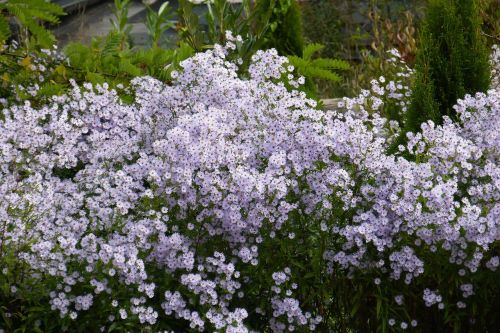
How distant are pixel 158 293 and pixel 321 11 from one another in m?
7.31

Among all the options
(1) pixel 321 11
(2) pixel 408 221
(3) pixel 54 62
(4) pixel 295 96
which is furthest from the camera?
(1) pixel 321 11

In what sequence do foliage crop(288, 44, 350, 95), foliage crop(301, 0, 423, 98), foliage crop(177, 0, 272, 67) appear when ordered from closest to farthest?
foliage crop(288, 44, 350, 95) → foliage crop(177, 0, 272, 67) → foliage crop(301, 0, 423, 98)

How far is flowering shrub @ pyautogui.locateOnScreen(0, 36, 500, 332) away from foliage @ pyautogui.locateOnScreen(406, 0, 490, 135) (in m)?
1.31

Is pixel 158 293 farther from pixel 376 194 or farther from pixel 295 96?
pixel 295 96

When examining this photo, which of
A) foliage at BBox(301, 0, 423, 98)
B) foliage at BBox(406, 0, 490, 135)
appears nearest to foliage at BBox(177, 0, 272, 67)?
foliage at BBox(406, 0, 490, 135)

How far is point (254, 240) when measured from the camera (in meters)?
3.67

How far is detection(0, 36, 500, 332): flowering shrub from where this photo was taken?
11.0 ft

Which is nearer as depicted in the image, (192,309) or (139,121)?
(192,309)

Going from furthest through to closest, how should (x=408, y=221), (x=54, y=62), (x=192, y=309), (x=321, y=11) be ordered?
(x=321, y=11) → (x=54, y=62) → (x=192, y=309) → (x=408, y=221)

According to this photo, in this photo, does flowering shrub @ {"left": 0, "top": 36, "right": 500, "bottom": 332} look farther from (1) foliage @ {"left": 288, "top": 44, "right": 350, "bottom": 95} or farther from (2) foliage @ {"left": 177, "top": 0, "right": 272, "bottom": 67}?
(2) foliage @ {"left": 177, "top": 0, "right": 272, "bottom": 67}

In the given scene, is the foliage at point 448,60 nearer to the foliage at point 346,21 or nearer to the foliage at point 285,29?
the foliage at point 285,29

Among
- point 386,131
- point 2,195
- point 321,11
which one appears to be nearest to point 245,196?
point 2,195

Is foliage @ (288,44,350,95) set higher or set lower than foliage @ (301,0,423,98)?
higher

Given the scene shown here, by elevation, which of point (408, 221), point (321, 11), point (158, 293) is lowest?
point (321, 11)
